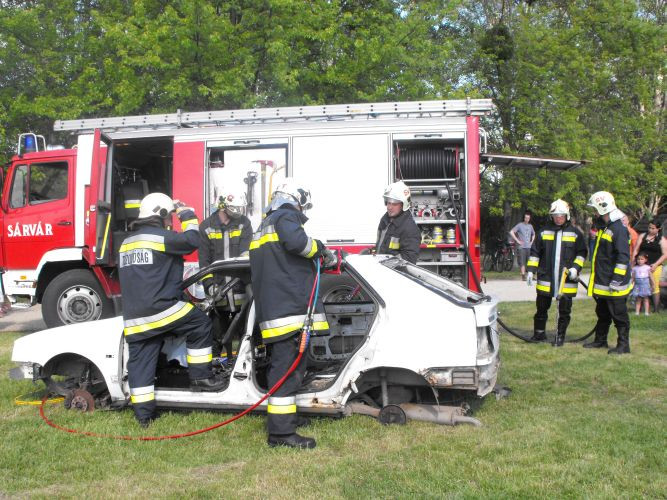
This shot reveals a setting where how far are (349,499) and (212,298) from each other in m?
2.32

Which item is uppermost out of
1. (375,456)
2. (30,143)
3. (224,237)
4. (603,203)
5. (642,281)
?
(30,143)

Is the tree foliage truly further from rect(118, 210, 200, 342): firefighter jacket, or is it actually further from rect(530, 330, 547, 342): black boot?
rect(118, 210, 200, 342): firefighter jacket

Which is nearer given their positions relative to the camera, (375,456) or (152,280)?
(375,456)

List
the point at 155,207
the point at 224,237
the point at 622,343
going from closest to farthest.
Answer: the point at 155,207 → the point at 622,343 → the point at 224,237

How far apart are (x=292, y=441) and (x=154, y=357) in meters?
1.28

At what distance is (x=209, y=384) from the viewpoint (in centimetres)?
486

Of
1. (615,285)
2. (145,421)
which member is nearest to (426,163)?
(615,285)

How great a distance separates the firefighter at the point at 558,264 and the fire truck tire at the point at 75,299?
218 inches

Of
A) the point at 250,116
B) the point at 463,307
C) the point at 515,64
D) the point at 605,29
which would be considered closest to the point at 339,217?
the point at 250,116

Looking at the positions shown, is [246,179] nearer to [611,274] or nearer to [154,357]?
[154,357]

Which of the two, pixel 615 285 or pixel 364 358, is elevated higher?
pixel 615 285

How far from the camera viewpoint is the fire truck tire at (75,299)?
345 inches

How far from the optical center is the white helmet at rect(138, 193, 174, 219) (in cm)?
505

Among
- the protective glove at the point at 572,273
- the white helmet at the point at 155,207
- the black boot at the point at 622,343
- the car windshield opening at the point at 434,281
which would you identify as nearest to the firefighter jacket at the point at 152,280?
the white helmet at the point at 155,207
